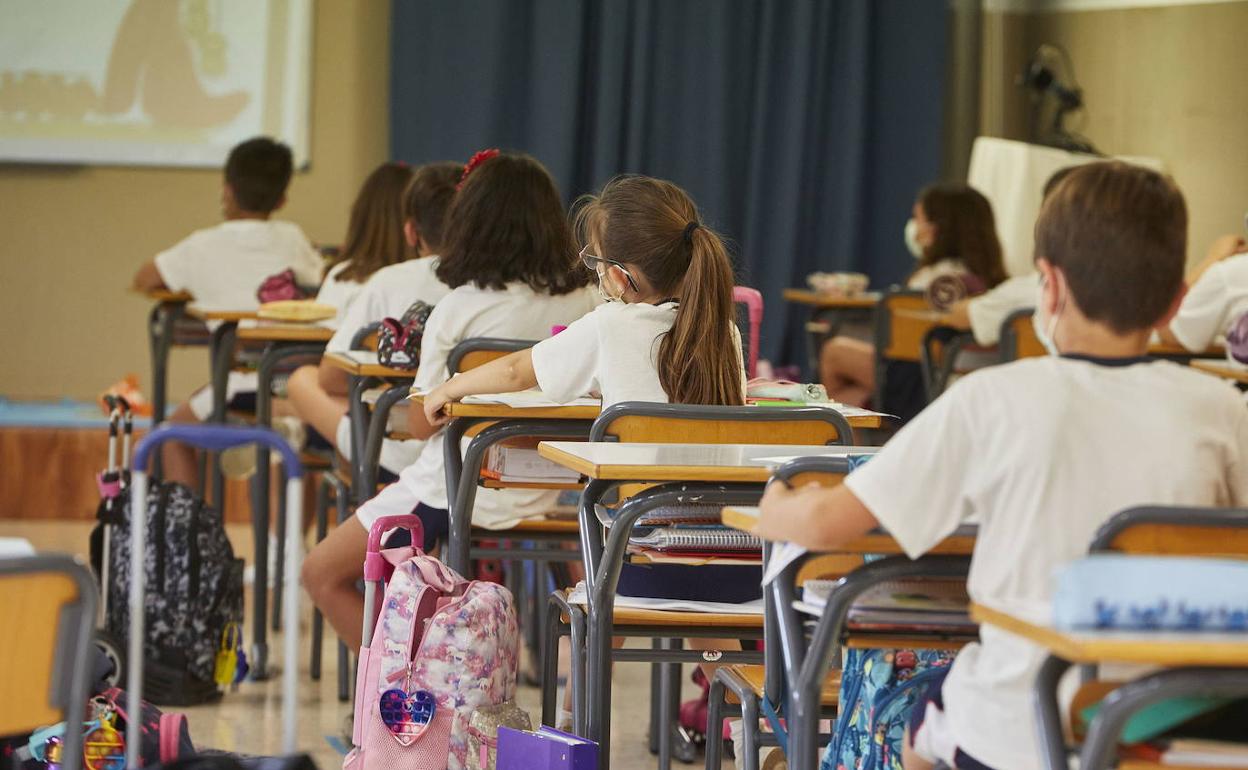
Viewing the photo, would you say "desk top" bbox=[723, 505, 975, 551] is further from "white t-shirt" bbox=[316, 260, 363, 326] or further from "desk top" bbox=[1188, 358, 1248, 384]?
"white t-shirt" bbox=[316, 260, 363, 326]

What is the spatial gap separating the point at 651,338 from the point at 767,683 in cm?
71

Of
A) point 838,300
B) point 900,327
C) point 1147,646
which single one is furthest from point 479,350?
point 838,300

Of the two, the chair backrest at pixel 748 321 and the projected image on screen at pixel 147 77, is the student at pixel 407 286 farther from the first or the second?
the projected image on screen at pixel 147 77

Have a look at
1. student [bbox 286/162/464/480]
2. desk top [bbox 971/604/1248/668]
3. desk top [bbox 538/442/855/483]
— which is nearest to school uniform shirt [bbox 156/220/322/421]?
student [bbox 286/162/464/480]

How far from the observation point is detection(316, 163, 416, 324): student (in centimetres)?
430

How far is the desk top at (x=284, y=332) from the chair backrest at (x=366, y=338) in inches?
14.3

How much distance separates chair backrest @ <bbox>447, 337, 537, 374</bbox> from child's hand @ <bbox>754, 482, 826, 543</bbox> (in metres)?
1.33

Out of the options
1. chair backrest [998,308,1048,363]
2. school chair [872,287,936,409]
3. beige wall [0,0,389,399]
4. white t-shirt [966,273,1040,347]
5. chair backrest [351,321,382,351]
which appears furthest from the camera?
beige wall [0,0,389,399]

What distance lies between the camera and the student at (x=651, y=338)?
2.40 metres

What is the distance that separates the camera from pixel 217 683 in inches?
138

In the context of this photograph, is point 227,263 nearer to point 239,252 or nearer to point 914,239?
point 239,252

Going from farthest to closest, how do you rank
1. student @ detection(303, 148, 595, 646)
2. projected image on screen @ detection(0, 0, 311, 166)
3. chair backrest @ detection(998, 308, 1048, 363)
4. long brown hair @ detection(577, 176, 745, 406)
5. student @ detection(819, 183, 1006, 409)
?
projected image on screen @ detection(0, 0, 311, 166)
student @ detection(819, 183, 1006, 409)
chair backrest @ detection(998, 308, 1048, 363)
student @ detection(303, 148, 595, 646)
long brown hair @ detection(577, 176, 745, 406)

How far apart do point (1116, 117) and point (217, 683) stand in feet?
15.1

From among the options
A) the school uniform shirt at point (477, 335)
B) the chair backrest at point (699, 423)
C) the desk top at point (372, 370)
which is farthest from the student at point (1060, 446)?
the desk top at point (372, 370)
